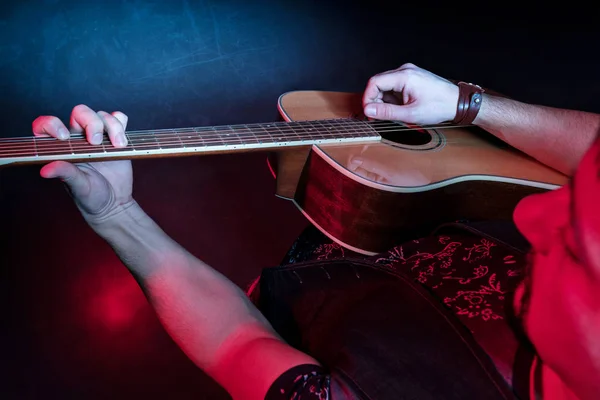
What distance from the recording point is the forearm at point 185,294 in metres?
0.81

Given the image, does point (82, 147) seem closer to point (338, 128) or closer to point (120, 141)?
point (120, 141)

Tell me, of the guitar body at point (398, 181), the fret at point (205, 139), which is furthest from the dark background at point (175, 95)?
the fret at point (205, 139)

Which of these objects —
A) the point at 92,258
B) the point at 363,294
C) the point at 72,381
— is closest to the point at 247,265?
the point at 92,258

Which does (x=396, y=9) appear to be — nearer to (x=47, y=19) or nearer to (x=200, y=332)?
(x=47, y=19)

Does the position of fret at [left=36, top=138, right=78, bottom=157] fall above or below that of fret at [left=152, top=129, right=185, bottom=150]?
above

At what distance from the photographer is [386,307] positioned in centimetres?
71

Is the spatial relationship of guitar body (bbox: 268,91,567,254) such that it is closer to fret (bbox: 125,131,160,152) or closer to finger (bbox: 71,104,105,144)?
fret (bbox: 125,131,160,152)

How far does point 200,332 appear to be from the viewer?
821mm

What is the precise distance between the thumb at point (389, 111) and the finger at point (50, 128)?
26.0 inches

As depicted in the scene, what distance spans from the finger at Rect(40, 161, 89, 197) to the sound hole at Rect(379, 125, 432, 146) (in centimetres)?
70

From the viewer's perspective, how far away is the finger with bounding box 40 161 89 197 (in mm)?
778

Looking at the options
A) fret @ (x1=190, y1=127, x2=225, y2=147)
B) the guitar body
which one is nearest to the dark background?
the guitar body

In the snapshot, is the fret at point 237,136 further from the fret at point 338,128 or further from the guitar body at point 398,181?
the fret at point 338,128

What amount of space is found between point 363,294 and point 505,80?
6.10ft
